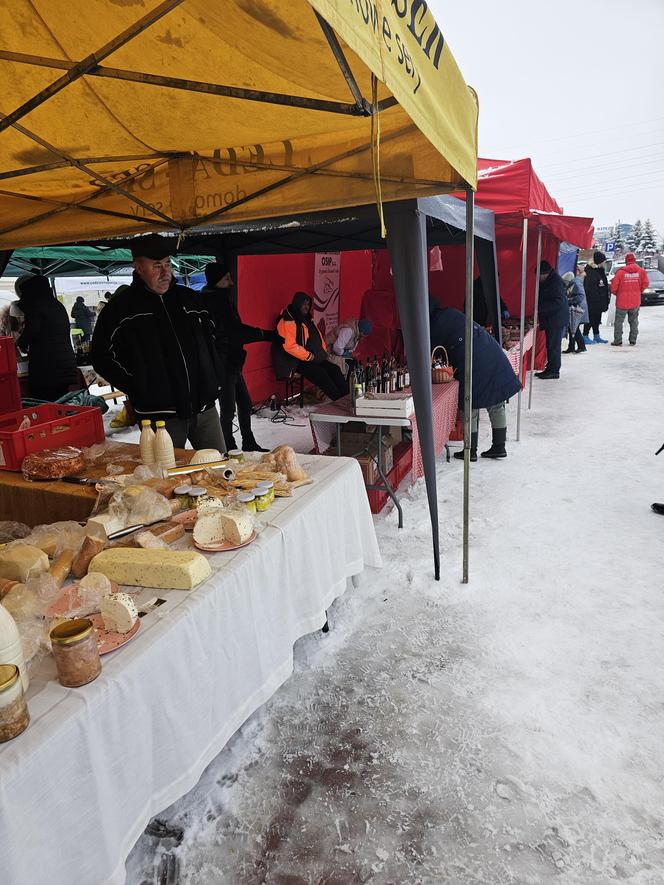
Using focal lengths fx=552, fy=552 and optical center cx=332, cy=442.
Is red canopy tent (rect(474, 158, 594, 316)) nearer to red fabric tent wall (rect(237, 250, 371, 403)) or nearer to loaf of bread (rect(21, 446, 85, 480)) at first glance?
red fabric tent wall (rect(237, 250, 371, 403))

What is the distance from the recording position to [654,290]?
22.4m

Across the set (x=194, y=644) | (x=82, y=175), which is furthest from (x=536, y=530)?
(x=82, y=175)

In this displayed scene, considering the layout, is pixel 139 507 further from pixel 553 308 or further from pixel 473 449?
pixel 553 308

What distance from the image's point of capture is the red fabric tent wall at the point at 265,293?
747 cm

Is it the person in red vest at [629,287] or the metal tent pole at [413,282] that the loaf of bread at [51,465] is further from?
the person in red vest at [629,287]

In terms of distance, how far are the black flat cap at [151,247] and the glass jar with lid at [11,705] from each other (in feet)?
7.99

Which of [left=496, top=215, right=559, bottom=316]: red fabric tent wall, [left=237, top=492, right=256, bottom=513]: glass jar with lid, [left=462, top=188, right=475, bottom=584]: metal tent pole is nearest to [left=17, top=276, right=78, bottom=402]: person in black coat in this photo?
[left=462, top=188, right=475, bottom=584]: metal tent pole

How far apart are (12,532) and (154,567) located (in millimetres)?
794

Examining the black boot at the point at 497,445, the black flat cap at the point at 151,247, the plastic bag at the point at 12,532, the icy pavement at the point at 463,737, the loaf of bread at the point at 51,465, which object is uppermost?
the black flat cap at the point at 151,247

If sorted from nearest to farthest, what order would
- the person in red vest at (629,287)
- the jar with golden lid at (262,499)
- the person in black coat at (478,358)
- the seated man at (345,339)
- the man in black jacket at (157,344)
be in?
the jar with golden lid at (262,499) → the man in black jacket at (157,344) → the person in black coat at (478,358) → the seated man at (345,339) → the person in red vest at (629,287)

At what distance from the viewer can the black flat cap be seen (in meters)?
2.99

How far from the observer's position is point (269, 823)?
1823 millimetres

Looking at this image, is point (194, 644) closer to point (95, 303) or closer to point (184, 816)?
point (184, 816)

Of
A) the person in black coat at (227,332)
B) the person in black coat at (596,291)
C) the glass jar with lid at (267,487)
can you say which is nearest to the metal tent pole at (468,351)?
the glass jar with lid at (267,487)
